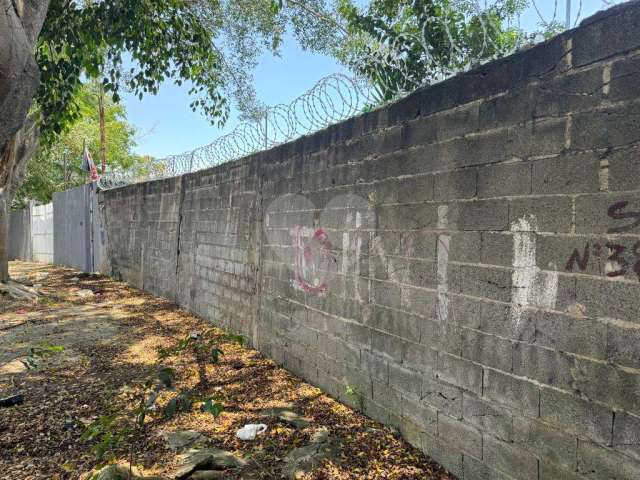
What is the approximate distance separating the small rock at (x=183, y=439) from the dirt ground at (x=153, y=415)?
0.04 metres

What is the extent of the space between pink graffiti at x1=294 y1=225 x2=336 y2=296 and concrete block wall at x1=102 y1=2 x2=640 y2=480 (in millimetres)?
18

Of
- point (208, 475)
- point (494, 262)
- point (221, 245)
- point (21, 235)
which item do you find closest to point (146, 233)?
point (221, 245)

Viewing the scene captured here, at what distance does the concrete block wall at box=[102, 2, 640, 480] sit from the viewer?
180 cm

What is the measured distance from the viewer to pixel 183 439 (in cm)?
299

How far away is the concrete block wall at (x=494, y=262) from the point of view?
180 centimetres

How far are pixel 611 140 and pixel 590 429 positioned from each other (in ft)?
3.85

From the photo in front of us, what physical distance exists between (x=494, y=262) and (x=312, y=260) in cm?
193

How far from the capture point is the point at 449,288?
8.43 feet

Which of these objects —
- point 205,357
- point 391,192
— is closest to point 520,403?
point 391,192

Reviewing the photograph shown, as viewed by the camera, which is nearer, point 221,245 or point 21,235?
point 221,245

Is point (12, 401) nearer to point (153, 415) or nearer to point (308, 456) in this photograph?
point (153, 415)

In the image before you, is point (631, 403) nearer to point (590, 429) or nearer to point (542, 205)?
point (590, 429)

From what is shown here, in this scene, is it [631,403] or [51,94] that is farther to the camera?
[51,94]

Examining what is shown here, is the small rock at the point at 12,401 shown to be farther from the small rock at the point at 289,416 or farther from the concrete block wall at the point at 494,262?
the concrete block wall at the point at 494,262
